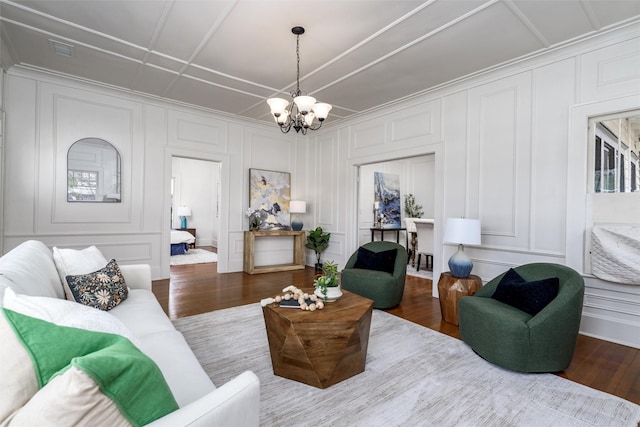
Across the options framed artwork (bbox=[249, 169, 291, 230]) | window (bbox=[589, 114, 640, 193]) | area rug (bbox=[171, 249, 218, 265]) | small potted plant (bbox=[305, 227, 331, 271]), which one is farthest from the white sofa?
area rug (bbox=[171, 249, 218, 265])

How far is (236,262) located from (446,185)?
4.09 metres

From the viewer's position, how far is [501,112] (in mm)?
3797

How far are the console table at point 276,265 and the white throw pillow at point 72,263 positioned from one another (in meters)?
3.32

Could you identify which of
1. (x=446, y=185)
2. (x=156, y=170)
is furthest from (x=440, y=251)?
(x=156, y=170)

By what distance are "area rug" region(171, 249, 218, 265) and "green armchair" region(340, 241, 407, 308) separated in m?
4.42

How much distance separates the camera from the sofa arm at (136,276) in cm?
295

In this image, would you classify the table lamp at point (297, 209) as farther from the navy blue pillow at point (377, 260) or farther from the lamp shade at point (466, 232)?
the lamp shade at point (466, 232)

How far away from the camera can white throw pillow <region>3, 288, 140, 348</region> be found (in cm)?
102

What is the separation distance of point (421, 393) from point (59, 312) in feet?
6.88

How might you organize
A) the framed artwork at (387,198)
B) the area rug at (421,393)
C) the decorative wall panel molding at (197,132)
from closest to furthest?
1. the area rug at (421,393)
2. the decorative wall panel molding at (197,132)
3. the framed artwork at (387,198)

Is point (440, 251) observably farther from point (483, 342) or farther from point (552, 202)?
point (483, 342)

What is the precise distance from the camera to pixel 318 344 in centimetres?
212

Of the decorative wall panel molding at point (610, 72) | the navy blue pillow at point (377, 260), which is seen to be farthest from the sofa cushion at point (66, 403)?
the decorative wall panel molding at point (610, 72)

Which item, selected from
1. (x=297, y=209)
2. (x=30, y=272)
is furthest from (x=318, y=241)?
(x=30, y=272)
